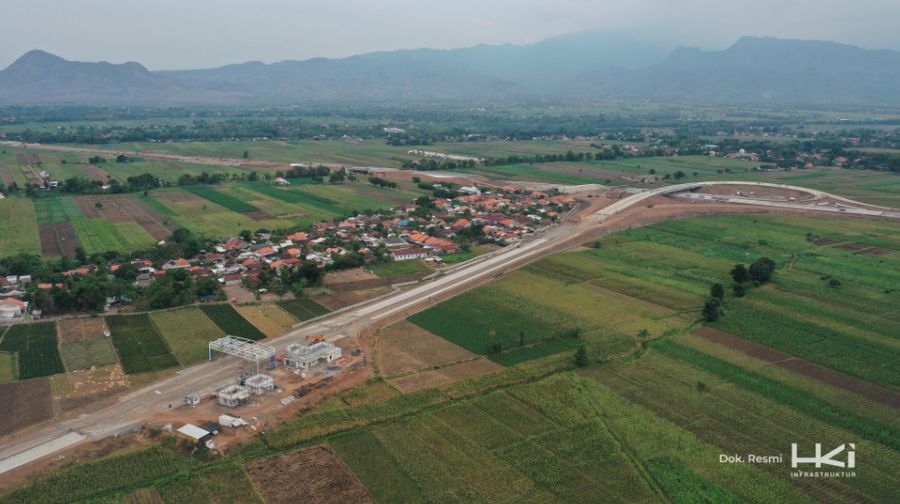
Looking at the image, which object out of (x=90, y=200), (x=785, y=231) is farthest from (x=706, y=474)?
(x=90, y=200)

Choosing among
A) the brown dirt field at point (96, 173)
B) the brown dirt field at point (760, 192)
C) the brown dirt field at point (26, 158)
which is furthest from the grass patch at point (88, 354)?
the brown dirt field at point (26, 158)

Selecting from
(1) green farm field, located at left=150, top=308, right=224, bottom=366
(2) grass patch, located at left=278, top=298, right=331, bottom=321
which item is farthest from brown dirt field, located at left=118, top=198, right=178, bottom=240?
(2) grass patch, located at left=278, top=298, right=331, bottom=321

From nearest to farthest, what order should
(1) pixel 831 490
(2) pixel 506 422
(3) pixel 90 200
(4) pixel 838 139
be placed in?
1. (1) pixel 831 490
2. (2) pixel 506 422
3. (3) pixel 90 200
4. (4) pixel 838 139

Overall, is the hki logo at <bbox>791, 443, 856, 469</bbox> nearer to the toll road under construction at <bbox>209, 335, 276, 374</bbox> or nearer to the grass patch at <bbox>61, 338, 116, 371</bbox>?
the toll road under construction at <bbox>209, 335, 276, 374</bbox>

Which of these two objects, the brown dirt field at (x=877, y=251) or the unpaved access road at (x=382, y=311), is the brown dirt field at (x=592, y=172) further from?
the brown dirt field at (x=877, y=251)

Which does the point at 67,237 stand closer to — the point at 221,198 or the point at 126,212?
the point at 126,212

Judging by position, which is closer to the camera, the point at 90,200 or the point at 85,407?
the point at 85,407

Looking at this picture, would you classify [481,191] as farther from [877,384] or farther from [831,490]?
[831,490]
